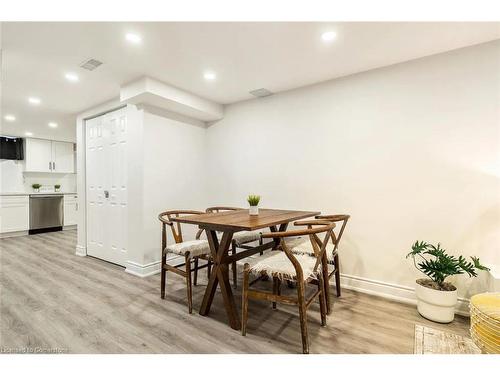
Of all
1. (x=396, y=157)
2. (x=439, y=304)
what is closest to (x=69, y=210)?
(x=396, y=157)

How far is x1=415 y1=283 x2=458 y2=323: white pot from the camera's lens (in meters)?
2.04

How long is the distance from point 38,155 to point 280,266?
717 centimetres

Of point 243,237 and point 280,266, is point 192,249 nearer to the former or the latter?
point 243,237

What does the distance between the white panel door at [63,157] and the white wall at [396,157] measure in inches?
237

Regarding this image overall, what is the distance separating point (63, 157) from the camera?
264 inches

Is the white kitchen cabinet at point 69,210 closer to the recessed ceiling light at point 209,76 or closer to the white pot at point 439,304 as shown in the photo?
the recessed ceiling light at point 209,76

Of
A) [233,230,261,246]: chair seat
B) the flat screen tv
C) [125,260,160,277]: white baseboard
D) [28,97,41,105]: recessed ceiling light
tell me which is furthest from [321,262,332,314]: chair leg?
the flat screen tv

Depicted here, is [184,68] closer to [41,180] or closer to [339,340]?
[339,340]

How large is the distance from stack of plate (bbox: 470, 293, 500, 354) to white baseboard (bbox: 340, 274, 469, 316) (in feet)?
2.70

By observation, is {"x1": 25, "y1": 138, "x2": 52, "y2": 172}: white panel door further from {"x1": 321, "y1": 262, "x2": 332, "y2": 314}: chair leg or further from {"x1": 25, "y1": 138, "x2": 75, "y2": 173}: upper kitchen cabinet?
{"x1": 321, "y1": 262, "x2": 332, "y2": 314}: chair leg

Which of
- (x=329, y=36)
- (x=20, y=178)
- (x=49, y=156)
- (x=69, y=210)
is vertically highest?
(x=329, y=36)

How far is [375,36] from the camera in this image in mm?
2082

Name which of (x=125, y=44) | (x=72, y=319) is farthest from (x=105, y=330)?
(x=125, y=44)
